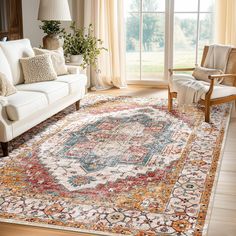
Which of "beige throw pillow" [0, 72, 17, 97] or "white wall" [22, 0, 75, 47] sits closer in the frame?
"beige throw pillow" [0, 72, 17, 97]

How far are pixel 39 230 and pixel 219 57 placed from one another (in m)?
3.60

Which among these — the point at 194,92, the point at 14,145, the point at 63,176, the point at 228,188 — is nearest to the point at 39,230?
the point at 63,176

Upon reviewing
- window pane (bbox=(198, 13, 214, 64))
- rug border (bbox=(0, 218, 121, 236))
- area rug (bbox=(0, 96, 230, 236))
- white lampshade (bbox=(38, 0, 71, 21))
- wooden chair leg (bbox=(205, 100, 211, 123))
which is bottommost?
rug border (bbox=(0, 218, 121, 236))

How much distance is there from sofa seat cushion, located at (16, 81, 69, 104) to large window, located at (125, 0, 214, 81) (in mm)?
2423

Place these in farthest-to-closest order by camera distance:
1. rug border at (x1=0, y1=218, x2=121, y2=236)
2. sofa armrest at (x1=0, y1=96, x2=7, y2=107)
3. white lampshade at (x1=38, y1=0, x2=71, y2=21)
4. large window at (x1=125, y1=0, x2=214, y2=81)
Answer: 1. large window at (x1=125, y1=0, x2=214, y2=81)
2. white lampshade at (x1=38, y1=0, x2=71, y2=21)
3. sofa armrest at (x1=0, y1=96, x2=7, y2=107)
4. rug border at (x1=0, y1=218, x2=121, y2=236)

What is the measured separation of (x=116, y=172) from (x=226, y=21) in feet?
12.1

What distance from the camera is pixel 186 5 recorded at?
6.66 metres

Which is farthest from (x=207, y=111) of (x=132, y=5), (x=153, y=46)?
(x=132, y=5)

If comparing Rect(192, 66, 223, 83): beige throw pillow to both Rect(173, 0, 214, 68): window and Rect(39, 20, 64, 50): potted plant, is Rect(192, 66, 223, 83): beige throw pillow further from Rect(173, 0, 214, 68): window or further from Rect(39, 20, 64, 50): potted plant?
Rect(39, 20, 64, 50): potted plant

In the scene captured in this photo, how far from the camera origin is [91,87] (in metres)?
7.00

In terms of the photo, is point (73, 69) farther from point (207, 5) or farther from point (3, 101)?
point (207, 5)

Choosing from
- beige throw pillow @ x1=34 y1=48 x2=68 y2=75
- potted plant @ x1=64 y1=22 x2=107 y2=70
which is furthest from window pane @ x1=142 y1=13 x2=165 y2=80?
beige throw pillow @ x1=34 y1=48 x2=68 y2=75

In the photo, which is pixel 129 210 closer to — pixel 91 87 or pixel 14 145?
pixel 14 145

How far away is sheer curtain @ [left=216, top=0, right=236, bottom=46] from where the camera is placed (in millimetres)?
6188
